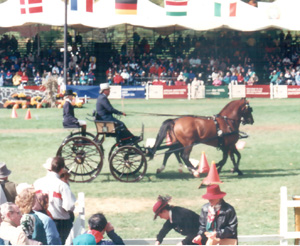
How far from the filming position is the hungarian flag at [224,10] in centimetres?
4662

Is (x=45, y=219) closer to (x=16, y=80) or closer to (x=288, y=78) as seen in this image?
(x=16, y=80)

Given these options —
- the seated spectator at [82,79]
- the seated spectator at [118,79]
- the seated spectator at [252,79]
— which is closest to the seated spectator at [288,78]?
the seated spectator at [252,79]

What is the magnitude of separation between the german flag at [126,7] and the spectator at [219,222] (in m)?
39.2

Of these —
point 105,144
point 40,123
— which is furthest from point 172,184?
point 40,123

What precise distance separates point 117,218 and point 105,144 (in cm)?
920

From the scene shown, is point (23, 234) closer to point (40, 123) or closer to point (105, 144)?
point (105, 144)

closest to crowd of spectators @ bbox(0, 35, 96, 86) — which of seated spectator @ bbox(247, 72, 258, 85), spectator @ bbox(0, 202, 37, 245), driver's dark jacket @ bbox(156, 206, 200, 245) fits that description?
seated spectator @ bbox(247, 72, 258, 85)

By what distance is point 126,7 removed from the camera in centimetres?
4653

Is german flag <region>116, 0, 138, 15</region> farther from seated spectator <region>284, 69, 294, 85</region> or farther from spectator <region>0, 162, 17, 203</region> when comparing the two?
spectator <region>0, 162, 17, 203</region>

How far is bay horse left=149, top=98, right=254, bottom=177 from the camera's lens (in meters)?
15.7

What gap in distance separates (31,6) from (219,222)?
4028cm

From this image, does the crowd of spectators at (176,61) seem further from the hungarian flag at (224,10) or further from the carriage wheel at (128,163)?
the carriage wheel at (128,163)

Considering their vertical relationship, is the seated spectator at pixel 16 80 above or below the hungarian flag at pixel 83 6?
below

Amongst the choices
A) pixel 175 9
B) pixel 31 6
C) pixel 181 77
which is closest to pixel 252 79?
pixel 181 77
